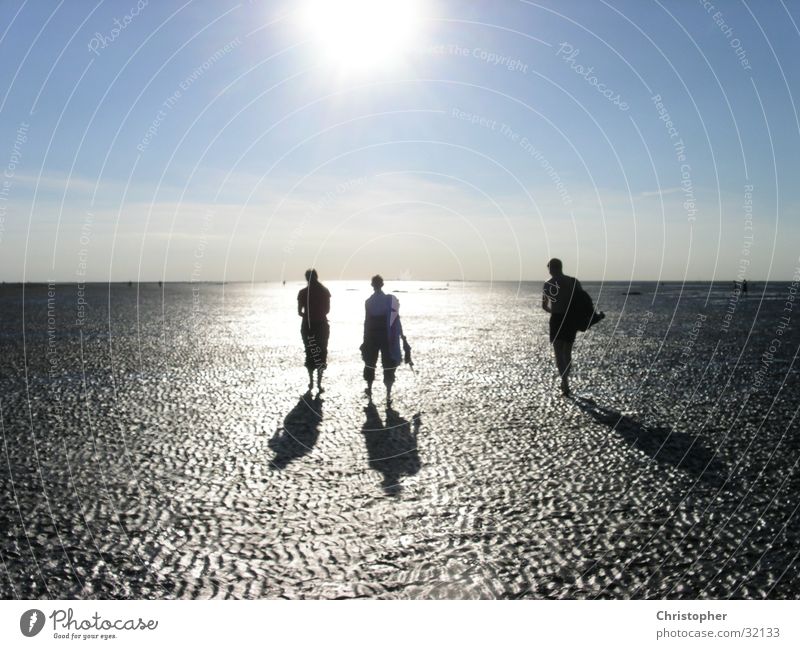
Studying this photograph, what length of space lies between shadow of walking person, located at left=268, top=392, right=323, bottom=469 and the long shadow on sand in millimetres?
3799

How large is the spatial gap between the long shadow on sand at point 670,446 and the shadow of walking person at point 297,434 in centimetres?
380

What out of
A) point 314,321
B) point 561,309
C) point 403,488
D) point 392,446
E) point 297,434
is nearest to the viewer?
point 403,488

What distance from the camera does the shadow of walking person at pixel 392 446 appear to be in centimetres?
684

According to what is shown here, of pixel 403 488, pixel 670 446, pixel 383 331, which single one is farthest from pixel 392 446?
pixel 383 331

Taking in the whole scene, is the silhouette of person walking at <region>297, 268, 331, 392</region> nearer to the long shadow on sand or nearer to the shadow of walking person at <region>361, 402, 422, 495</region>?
the shadow of walking person at <region>361, 402, 422, 495</region>

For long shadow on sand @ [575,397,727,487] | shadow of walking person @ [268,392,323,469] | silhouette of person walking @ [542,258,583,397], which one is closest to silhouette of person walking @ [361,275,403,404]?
shadow of walking person @ [268,392,323,469]

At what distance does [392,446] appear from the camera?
804 cm

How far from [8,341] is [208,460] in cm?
1808

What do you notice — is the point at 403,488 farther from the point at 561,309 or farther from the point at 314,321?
the point at 314,321

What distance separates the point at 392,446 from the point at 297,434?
1333mm

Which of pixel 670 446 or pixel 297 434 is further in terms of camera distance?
pixel 297 434

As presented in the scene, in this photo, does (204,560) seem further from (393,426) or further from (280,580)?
(393,426)

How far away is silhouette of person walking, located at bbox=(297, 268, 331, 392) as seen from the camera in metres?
12.3

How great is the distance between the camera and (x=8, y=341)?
22094mm
